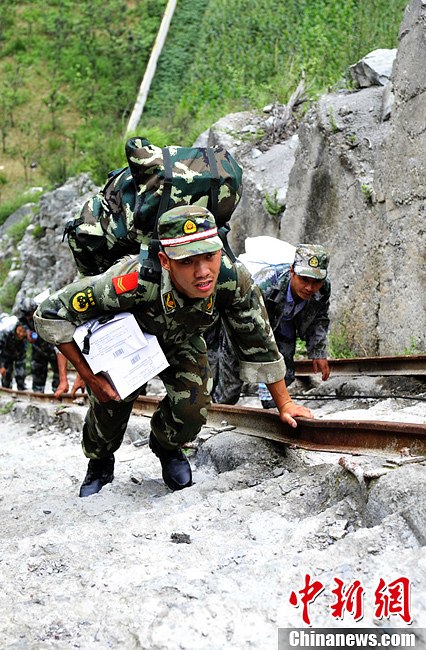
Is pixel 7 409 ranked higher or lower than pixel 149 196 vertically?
lower

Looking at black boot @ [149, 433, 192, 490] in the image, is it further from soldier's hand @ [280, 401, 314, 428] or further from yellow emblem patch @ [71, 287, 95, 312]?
yellow emblem patch @ [71, 287, 95, 312]

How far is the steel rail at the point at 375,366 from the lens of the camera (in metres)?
5.89

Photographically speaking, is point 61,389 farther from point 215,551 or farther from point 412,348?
point 215,551

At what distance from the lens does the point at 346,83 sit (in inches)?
390

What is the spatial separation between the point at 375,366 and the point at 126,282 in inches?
135

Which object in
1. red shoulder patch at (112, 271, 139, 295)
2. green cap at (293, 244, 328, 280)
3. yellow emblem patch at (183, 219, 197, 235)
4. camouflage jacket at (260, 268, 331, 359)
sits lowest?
camouflage jacket at (260, 268, 331, 359)

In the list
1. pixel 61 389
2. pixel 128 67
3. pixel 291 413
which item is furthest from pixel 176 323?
pixel 128 67

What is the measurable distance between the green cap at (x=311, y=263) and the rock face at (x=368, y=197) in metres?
1.56

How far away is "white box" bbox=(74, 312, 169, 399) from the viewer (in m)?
3.65

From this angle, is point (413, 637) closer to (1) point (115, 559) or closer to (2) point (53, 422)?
(1) point (115, 559)

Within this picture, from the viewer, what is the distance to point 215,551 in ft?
9.39

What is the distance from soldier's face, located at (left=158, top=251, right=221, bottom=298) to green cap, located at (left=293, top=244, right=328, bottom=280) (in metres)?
2.17

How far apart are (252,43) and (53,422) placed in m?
18.0

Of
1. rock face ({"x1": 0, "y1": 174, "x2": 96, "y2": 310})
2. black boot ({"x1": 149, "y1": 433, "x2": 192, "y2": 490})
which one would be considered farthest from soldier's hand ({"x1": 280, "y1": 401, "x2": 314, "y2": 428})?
rock face ({"x1": 0, "y1": 174, "x2": 96, "y2": 310})
